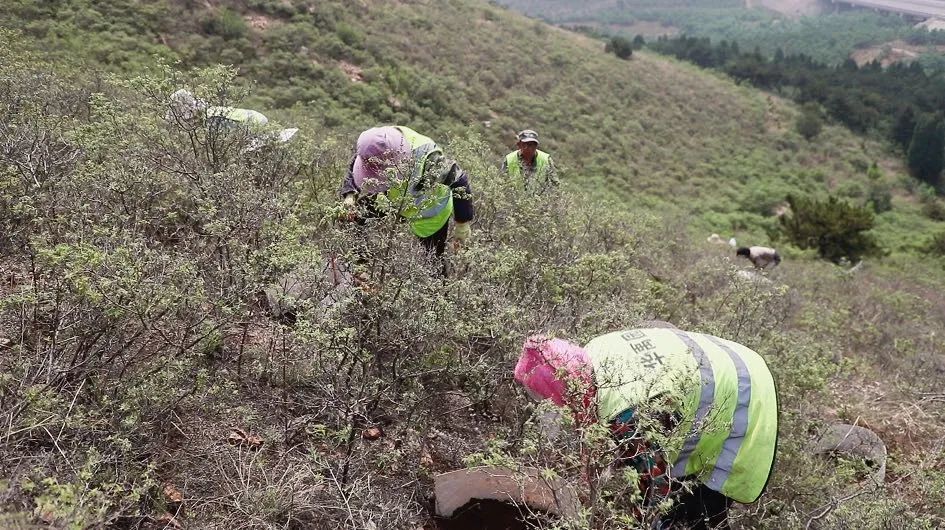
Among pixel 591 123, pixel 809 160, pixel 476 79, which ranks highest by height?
pixel 476 79

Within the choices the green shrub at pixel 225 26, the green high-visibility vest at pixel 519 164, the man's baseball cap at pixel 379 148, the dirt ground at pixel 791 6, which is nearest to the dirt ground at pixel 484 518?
the man's baseball cap at pixel 379 148

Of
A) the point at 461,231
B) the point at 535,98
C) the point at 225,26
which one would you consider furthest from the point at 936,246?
the point at 225,26

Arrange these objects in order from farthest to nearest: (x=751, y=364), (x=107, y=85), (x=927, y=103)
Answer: (x=927, y=103) < (x=107, y=85) < (x=751, y=364)

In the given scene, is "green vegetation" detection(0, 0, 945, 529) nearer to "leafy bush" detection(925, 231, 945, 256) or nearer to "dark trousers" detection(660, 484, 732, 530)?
"dark trousers" detection(660, 484, 732, 530)

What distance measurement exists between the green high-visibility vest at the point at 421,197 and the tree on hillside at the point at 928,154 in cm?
2671

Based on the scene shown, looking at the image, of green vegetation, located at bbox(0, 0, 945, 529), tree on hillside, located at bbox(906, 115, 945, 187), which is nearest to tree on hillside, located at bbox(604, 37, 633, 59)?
tree on hillside, located at bbox(906, 115, 945, 187)

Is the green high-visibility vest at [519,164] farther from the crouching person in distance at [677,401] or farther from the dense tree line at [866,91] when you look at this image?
the dense tree line at [866,91]

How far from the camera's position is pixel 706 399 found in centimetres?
185

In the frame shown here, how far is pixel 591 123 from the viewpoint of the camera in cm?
1717

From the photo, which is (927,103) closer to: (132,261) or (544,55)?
(544,55)

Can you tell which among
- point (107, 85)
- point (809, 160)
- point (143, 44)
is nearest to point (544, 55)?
point (809, 160)

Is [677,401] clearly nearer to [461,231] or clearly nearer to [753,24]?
[461,231]

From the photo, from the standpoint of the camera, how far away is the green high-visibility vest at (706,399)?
180cm

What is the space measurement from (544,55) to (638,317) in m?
18.1
